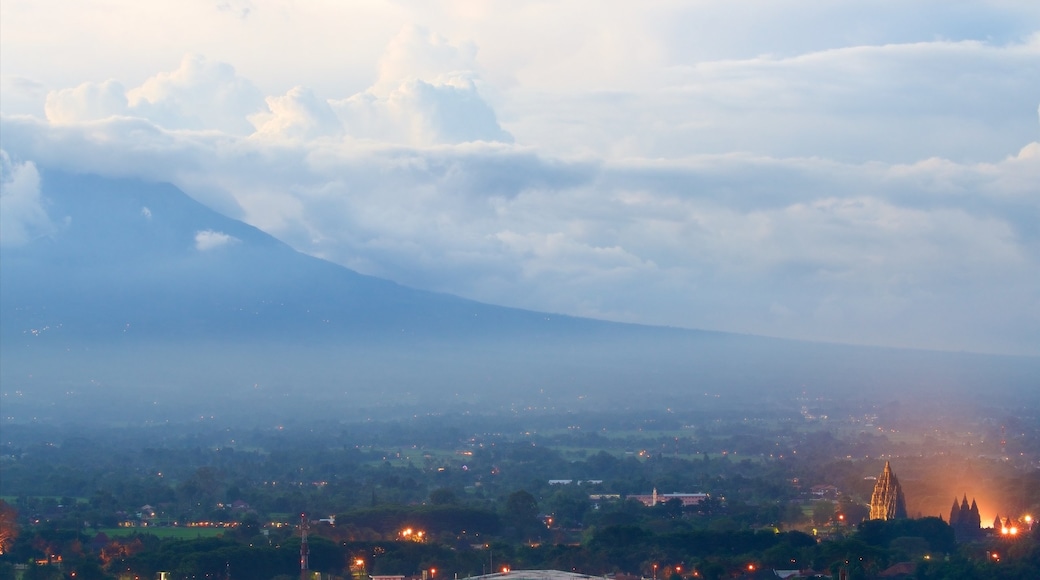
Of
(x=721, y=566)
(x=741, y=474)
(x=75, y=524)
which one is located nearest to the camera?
(x=721, y=566)

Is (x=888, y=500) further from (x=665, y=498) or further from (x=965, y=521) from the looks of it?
(x=665, y=498)

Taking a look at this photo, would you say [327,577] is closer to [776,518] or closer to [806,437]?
[776,518]

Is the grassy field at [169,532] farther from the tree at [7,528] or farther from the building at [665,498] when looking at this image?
the building at [665,498]

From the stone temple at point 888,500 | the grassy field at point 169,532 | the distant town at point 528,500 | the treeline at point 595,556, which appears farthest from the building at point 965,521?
the grassy field at point 169,532

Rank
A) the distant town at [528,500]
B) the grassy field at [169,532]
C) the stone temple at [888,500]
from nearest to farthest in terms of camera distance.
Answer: the distant town at [528,500] < the grassy field at [169,532] < the stone temple at [888,500]

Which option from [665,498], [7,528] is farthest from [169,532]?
[665,498]

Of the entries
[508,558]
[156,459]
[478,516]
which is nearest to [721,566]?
[508,558]

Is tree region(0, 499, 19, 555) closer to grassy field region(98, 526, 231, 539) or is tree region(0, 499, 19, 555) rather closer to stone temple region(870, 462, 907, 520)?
grassy field region(98, 526, 231, 539)

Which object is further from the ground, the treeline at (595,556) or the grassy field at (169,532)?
the grassy field at (169,532)
